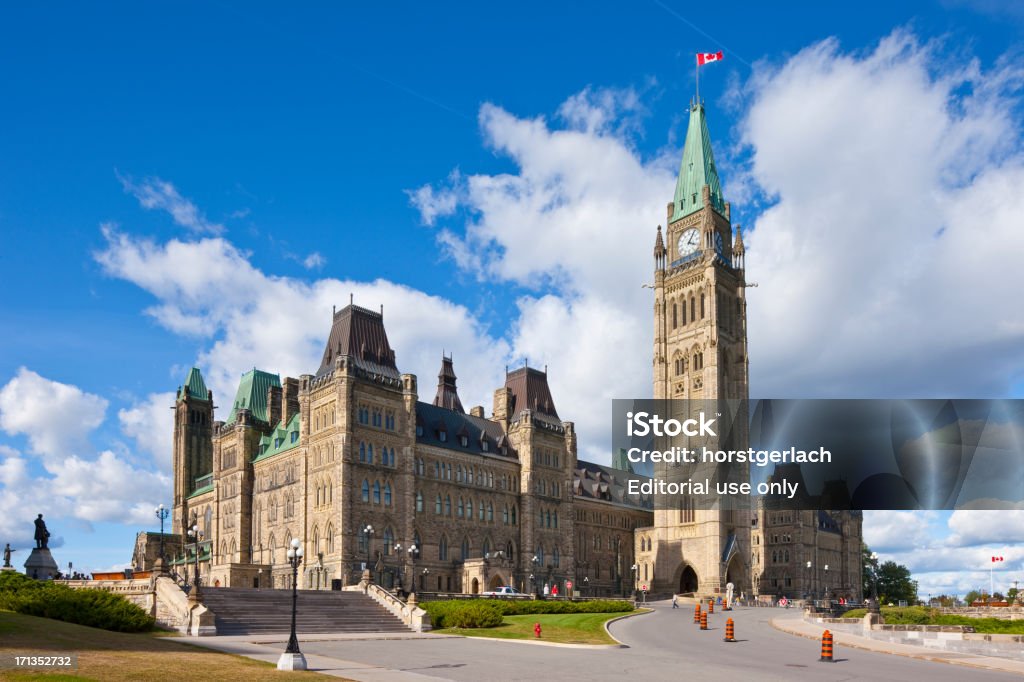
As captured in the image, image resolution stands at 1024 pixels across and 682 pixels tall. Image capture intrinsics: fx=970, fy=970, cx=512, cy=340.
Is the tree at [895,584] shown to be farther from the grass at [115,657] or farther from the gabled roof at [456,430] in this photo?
the grass at [115,657]

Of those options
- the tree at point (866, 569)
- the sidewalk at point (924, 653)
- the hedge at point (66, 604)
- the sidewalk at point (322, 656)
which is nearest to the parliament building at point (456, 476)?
the sidewalk at point (322, 656)

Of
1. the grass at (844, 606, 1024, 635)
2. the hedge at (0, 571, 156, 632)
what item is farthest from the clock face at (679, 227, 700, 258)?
the hedge at (0, 571, 156, 632)

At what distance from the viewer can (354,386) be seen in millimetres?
73875

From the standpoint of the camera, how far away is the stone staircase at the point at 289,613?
46.4 meters

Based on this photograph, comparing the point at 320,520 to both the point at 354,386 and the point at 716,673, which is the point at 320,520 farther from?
the point at 716,673

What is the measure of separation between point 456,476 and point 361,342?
14538mm

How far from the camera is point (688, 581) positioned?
107938 mm

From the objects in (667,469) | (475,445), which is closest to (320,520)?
(475,445)

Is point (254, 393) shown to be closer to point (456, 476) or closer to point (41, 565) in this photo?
point (456, 476)

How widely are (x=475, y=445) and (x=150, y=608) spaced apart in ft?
145

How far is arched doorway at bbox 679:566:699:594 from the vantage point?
351 feet

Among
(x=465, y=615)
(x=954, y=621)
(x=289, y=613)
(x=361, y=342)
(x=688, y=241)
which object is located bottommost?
(x=289, y=613)

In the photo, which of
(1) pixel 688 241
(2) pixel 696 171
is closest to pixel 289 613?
(1) pixel 688 241

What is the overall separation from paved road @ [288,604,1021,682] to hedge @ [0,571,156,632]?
23.8 ft
